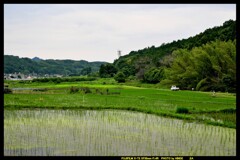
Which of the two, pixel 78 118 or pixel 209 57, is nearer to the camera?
pixel 78 118

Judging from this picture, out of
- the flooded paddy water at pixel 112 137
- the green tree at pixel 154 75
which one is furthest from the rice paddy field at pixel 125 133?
the green tree at pixel 154 75

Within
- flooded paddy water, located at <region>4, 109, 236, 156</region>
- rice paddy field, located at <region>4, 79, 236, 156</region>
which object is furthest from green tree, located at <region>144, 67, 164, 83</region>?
flooded paddy water, located at <region>4, 109, 236, 156</region>

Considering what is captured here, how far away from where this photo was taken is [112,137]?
29.1 feet

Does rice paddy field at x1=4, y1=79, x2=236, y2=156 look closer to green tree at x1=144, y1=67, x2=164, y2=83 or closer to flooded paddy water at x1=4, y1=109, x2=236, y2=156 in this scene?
flooded paddy water at x1=4, y1=109, x2=236, y2=156

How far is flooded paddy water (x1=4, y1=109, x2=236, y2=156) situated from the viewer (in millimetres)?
7467

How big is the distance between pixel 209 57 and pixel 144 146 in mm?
19434

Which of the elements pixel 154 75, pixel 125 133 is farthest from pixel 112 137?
pixel 154 75

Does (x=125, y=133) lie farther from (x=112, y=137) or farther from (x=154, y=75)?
(x=154, y=75)

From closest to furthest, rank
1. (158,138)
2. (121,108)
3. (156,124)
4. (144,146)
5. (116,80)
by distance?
(144,146)
(158,138)
(156,124)
(121,108)
(116,80)

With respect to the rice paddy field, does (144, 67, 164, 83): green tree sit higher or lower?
higher

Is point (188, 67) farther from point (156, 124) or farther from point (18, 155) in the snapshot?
point (18, 155)

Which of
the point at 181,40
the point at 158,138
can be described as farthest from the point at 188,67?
the point at 181,40

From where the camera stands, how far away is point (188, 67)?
28422 millimetres

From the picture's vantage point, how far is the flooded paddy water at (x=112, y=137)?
7.47 m
